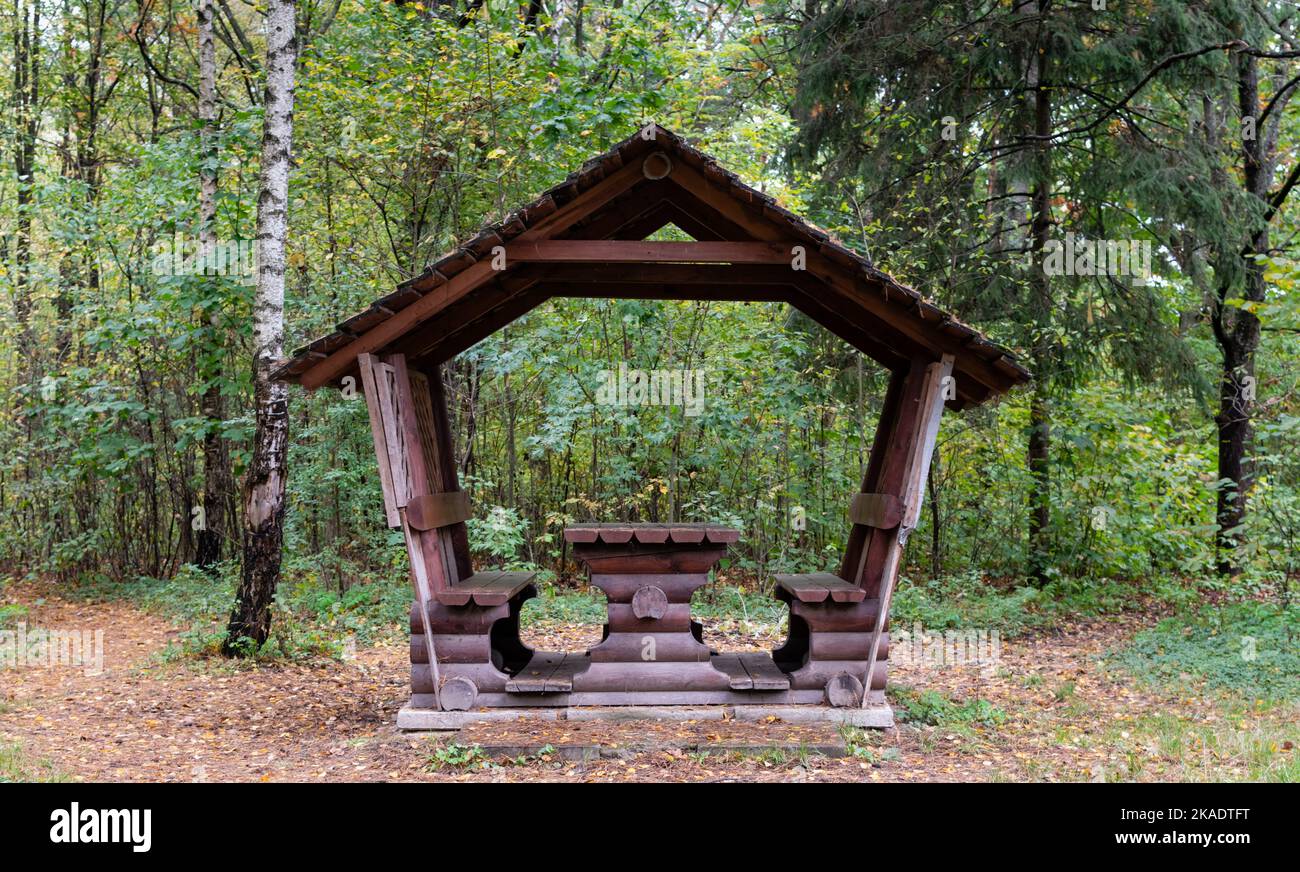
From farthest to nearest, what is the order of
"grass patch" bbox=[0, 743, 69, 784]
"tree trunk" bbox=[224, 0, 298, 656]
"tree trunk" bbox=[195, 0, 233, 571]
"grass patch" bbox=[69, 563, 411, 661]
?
"tree trunk" bbox=[195, 0, 233, 571], "grass patch" bbox=[69, 563, 411, 661], "tree trunk" bbox=[224, 0, 298, 656], "grass patch" bbox=[0, 743, 69, 784]

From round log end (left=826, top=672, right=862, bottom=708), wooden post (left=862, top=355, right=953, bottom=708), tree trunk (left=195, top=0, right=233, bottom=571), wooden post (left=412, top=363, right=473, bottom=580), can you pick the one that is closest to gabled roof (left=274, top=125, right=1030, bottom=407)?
wooden post (left=862, top=355, right=953, bottom=708)

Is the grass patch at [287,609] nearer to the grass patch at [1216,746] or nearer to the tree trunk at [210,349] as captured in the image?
the tree trunk at [210,349]

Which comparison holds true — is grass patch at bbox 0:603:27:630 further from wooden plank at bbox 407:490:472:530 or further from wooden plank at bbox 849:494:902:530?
wooden plank at bbox 849:494:902:530

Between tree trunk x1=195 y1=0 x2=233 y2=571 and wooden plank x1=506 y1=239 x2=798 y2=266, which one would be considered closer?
wooden plank x1=506 y1=239 x2=798 y2=266

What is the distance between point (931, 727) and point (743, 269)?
138 inches

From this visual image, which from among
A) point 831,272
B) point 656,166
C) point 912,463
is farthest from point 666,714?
point 656,166

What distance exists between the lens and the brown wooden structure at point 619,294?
5.95m

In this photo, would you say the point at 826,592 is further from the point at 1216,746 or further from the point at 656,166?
the point at 656,166

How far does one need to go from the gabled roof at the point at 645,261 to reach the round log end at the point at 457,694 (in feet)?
7.28

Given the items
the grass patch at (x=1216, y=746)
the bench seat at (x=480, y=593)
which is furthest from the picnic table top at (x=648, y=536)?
the grass patch at (x=1216, y=746)

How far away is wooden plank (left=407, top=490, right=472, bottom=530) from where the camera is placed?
6289 millimetres

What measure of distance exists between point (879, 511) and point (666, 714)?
2.03 m

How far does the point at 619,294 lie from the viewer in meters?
6.96
